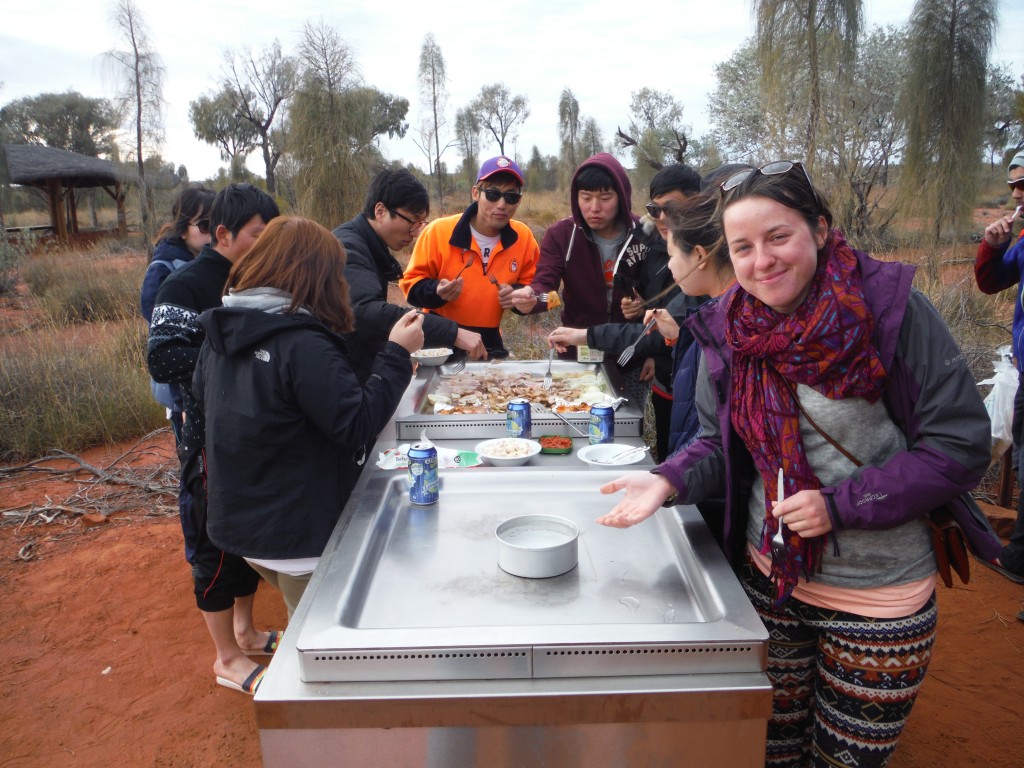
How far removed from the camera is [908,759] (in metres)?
2.48

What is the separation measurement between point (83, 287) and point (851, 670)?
1221cm

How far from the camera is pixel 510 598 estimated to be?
1380mm

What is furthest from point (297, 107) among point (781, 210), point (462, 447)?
point (781, 210)

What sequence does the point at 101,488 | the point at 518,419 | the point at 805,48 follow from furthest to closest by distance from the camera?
the point at 805,48 → the point at 101,488 → the point at 518,419

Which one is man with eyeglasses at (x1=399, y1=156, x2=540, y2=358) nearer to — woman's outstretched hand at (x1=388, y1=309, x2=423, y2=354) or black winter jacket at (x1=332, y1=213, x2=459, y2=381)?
black winter jacket at (x1=332, y1=213, x2=459, y2=381)

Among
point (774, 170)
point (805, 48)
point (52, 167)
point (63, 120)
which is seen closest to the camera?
point (774, 170)

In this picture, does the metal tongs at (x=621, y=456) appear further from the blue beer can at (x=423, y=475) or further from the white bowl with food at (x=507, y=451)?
the blue beer can at (x=423, y=475)

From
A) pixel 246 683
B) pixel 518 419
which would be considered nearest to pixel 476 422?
pixel 518 419

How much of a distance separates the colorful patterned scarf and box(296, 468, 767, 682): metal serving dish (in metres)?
0.18

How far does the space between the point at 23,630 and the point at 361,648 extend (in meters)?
3.15

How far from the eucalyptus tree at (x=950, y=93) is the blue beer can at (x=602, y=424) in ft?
33.2

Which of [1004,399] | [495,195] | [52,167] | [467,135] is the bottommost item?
[1004,399]

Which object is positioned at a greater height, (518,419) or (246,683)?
(518,419)

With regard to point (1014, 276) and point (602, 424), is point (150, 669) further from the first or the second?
point (1014, 276)
